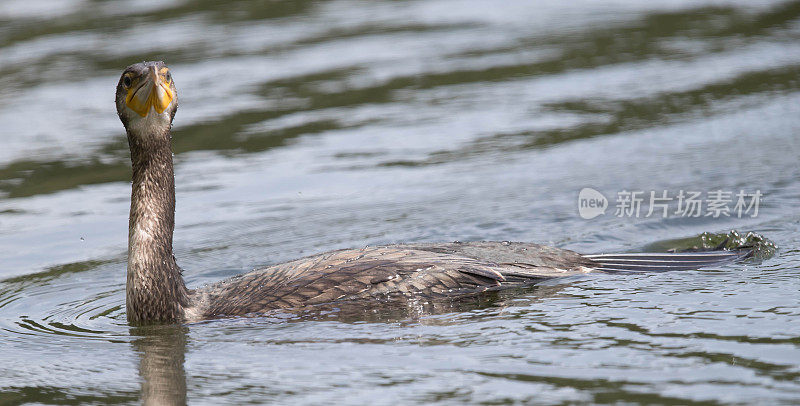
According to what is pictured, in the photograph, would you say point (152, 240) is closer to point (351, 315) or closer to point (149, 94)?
point (149, 94)

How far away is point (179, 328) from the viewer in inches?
271

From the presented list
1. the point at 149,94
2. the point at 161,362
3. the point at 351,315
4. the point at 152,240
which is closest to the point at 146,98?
the point at 149,94

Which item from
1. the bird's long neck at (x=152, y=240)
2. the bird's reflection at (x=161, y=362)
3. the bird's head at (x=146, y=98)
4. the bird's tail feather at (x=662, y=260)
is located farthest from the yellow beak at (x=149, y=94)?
the bird's tail feather at (x=662, y=260)

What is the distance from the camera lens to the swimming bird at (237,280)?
6855mm

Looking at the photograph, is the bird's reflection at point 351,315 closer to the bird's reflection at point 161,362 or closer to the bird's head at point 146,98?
the bird's reflection at point 161,362

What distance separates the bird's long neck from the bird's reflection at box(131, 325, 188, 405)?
11cm

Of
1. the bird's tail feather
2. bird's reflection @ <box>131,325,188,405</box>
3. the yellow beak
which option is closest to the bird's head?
the yellow beak

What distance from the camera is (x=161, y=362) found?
20.9 ft

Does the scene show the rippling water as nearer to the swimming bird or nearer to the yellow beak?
the swimming bird

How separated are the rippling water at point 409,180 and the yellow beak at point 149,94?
1.35m

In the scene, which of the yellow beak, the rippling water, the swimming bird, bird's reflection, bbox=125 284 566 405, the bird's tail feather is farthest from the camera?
the bird's tail feather

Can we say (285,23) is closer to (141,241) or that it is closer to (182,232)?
(182,232)

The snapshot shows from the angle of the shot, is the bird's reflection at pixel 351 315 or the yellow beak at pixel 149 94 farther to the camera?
the yellow beak at pixel 149 94

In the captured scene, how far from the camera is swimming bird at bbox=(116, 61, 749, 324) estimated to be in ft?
22.5
